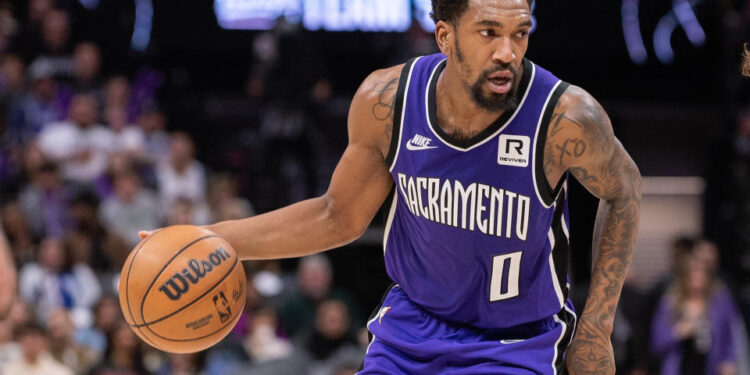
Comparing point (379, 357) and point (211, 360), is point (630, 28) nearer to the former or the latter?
point (211, 360)

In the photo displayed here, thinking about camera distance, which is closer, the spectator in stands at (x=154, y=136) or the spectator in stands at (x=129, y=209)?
the spectator in stands at (x=129, y=209)

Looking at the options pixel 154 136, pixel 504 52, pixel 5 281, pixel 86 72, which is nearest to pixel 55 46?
pixel 86 72

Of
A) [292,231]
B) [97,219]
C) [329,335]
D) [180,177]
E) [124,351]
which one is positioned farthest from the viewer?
[180,177]

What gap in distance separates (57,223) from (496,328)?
227 inches

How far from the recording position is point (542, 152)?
3.21 metres

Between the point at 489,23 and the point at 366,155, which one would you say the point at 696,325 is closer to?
the point at 366,155

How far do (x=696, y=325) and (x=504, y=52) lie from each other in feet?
14.5

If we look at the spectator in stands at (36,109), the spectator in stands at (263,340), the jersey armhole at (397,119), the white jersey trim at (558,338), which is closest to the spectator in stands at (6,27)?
the spectator in stands at (36,109)

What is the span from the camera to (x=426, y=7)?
990 cm

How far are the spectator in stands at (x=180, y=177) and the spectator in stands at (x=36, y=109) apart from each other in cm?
99

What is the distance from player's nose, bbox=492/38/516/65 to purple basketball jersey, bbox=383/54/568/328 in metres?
0.18

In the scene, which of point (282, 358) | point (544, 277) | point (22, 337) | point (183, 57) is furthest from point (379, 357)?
point (183, 57)

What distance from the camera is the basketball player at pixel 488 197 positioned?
10.5 feet

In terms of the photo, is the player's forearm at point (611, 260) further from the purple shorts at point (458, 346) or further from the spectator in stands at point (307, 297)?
the spectator in stands at point (307, 297)
